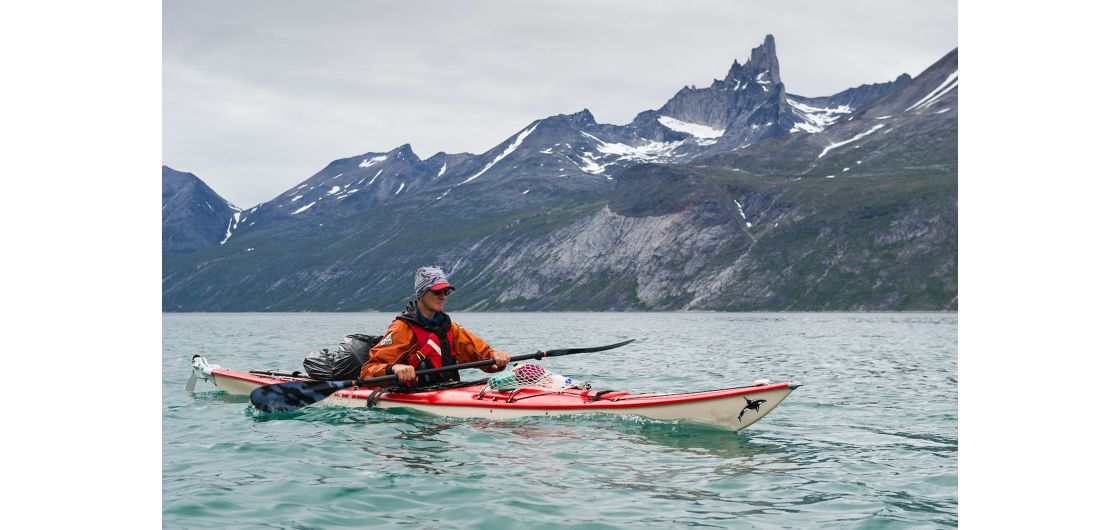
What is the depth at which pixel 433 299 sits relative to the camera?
15.1 m

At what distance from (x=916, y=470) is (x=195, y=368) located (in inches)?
701

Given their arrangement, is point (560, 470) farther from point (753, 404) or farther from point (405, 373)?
point (405, 373)

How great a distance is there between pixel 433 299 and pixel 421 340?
982mm

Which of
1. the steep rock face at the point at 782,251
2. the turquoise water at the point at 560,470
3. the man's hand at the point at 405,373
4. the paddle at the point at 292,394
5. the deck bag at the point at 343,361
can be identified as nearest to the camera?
the turquoise water at the point at 560,470

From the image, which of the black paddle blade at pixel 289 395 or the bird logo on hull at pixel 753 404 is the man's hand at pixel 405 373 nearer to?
the black paddle blade at pixel 289 395

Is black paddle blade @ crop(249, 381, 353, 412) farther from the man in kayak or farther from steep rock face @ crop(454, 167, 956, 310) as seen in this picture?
steep rock face @ crop(454, 167, 956, 310)

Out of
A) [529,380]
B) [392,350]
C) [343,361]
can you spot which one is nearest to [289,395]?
[343,361]

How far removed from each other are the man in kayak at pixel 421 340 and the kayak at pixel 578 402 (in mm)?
564

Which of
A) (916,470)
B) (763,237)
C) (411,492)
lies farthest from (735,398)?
(763,237)

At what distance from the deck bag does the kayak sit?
1.01 ft

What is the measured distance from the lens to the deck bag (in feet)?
55.2

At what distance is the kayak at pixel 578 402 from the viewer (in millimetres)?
12766

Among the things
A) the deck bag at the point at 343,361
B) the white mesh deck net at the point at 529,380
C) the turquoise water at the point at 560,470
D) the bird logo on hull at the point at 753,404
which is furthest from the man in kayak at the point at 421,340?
the bird logo on hull at the point at 753,404

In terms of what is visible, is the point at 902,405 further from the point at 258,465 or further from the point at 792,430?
the point at 258,465
